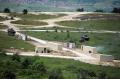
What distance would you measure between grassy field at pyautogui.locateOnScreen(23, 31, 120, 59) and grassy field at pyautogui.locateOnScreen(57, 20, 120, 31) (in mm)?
3834

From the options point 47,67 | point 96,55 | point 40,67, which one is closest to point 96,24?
point 96,55

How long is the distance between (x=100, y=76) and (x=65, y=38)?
14.7 metres

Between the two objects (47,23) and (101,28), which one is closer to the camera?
(101,28)

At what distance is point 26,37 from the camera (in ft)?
113

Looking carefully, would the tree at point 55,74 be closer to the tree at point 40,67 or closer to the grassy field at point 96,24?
the tree at point 40,67

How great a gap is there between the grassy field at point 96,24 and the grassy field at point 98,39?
3834mm

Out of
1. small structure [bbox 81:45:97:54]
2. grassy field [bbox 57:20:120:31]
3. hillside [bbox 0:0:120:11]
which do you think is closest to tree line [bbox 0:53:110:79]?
small structure [bbox 81:45:97:54]

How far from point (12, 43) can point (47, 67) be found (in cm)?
855

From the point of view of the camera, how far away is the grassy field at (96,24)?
139 feet

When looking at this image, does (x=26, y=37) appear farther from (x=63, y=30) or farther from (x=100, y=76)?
(x=100, y=76)

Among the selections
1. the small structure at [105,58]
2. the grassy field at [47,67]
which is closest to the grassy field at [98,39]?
the small structure at [105,58]

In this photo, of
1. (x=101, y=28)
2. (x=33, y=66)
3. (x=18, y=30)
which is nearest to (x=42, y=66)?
(x=33, y=66)

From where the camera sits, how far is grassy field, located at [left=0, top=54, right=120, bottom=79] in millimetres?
21797

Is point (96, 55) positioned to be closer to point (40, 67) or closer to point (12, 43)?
point (40, 67)
